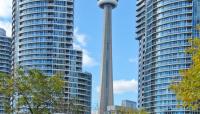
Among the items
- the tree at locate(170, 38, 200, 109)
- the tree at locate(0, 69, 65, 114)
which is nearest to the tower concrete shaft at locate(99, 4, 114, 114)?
the tree at locate(0, 69, 65, 114)

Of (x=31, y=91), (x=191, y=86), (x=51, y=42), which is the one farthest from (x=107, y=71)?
(x=191, y=86)

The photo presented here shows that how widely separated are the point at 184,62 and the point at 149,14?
27403 mm

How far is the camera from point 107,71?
183 m

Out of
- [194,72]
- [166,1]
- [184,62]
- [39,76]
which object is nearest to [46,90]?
[39,76]

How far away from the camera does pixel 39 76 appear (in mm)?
31312

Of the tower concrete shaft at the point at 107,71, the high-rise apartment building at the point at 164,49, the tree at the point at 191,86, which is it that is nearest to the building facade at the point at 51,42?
the tower concrete shaft at the point at 107,71

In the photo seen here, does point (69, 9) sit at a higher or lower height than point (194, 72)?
higher

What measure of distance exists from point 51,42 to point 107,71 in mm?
22783

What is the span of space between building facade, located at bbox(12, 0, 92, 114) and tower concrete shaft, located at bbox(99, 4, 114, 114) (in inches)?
346

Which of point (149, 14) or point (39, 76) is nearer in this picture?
point (39, 76)

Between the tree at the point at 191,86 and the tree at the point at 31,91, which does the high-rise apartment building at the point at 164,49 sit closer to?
the tree at the point at 31,91

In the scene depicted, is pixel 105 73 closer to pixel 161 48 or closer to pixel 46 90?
pixel 161 48

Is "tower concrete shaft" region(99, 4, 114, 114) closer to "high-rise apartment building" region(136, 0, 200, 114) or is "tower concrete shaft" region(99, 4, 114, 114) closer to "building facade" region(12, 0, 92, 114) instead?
"building facade" region(12, 0, 92, 114)

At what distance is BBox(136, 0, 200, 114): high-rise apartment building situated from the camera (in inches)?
6457
